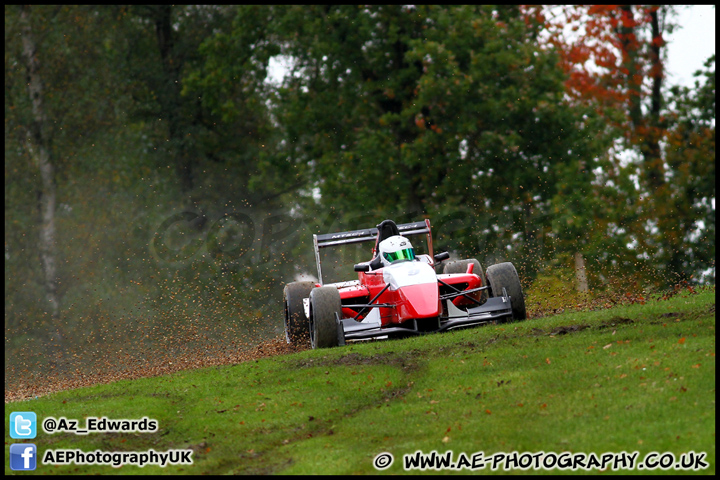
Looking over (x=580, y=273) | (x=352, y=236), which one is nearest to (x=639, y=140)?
(x=580, y=273)

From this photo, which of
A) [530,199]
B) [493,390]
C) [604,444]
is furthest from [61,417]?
[530,199]

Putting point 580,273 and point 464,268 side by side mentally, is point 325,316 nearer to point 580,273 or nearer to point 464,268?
point 464,268

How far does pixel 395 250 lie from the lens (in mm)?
16531

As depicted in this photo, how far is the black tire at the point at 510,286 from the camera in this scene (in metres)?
15.8

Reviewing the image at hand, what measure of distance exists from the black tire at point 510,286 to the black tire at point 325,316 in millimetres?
3015

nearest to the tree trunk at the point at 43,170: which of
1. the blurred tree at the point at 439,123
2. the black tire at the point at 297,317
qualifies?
the blurred tree at the point at 439,123

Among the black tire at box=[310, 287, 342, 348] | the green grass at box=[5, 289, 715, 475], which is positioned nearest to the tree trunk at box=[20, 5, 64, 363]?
the green grass at box=[5, 289, 715, 475]

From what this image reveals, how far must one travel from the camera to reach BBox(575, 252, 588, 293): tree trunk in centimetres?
2480

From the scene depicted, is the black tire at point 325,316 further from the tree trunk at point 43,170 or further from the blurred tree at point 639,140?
the tree trunk at point 43,170

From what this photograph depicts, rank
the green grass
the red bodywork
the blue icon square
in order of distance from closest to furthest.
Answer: the green grass, the blue icon square, the red bodywork

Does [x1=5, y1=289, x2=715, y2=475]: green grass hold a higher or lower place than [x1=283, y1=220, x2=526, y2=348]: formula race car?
lower

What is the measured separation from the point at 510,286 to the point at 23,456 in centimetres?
942

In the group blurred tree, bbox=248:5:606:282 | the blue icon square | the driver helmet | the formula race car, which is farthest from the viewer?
blurred tree, bbox=248:5:606:282

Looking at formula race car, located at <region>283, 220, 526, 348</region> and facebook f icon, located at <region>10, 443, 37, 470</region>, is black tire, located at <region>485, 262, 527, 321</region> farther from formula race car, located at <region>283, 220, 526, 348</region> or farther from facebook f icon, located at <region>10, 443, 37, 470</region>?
facebook f icon, located at <region>10, 443, 37, 470</region>
